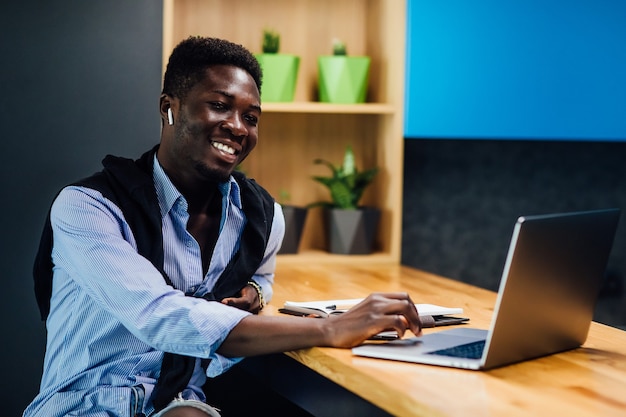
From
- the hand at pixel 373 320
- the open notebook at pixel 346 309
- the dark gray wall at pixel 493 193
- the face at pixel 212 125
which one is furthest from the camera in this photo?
the dark gray wall at pixel 493 193

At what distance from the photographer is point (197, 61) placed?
5.96 ft

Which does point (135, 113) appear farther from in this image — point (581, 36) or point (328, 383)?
point (581, 36)

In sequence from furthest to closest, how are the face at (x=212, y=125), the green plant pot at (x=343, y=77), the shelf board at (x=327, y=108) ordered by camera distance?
1. the green plant pot at (x=343, y=77)
2. the shelf board at (x=327, y=108)
3. the face at (x=212, y=125)

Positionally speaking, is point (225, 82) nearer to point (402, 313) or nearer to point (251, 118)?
point (251, 118)

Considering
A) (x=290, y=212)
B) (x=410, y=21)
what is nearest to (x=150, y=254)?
(x=290, y=212)

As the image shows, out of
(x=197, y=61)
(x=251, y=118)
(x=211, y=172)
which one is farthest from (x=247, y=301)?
(x=197, y=61)

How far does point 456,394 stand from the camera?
1200 millimetres

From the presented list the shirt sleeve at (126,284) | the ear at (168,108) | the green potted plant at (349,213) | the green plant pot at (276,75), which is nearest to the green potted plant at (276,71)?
the green plant pot at (276,75)

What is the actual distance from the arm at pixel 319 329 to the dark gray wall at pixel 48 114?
1005 mm

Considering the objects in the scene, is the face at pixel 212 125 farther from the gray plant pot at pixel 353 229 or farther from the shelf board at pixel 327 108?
the gray plant pot at pixel 353 229

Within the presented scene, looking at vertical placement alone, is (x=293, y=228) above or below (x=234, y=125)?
below

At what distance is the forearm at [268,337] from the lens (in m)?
1.47

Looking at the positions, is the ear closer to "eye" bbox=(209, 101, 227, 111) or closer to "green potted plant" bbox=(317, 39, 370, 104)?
"eye" bbox=(209, 101, 227, 111)

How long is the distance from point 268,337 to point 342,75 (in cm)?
139
